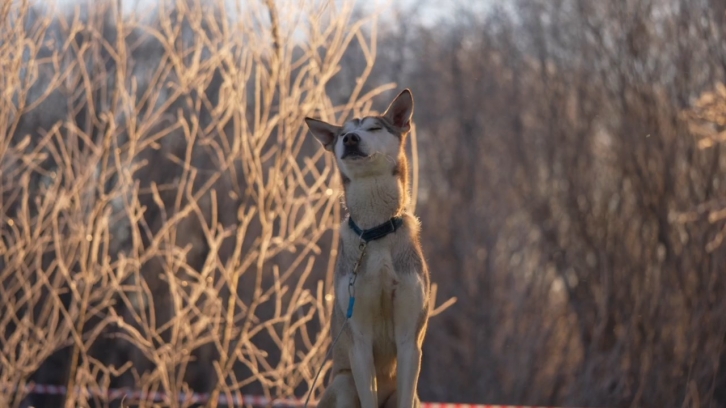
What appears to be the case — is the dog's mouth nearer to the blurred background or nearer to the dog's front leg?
the dog's front leg

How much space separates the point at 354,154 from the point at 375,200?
0.28 metres

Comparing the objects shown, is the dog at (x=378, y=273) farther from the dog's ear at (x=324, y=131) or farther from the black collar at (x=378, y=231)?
the dog's ear at (x=324, y=131)

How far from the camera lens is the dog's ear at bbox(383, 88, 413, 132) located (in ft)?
20.7

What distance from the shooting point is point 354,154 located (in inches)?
236

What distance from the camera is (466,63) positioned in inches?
1308

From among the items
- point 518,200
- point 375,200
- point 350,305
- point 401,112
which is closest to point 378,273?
point 350,305

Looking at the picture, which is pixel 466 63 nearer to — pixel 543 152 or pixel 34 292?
pixel 543 152

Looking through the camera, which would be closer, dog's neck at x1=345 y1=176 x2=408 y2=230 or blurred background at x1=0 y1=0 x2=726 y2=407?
dog's neck at x1=345 y1=176 x2=408 y2=230

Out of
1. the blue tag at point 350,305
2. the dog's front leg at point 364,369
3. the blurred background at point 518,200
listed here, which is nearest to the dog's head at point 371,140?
the blue tag at point 350,305

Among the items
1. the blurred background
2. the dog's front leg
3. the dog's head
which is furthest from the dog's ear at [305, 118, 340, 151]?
the blurred background

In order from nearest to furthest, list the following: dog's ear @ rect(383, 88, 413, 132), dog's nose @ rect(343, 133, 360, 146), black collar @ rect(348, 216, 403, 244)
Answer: dog's nose @ rect(343, 133, 360, 146)
black collar @ rect(348, 216, 403, 244)
dog's ear @ rect(383, 88, 413, 132)

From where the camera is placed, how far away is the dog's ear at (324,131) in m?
6.40

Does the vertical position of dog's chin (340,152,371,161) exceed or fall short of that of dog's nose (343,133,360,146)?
it falls short

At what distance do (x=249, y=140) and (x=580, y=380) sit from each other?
1351 centimetres
